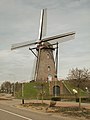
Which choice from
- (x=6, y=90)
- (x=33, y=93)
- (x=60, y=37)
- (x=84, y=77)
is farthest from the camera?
(x=6, y=90)

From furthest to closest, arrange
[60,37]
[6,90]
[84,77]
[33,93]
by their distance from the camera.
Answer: [6,90] < [33,93] < [60,37] < [84,77]

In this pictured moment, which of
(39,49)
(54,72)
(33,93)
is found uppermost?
(39,49)

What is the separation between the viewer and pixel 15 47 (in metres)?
74.0

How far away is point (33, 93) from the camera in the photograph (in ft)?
254

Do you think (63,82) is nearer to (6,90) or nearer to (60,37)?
(60,37)

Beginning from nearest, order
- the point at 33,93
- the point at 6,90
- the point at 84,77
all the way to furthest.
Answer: the point at 84,77, the point at 33,93, the point at 6,90

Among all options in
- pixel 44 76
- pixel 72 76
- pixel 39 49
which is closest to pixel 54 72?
pixel 44 76

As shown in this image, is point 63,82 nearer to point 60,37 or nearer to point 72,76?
point 60,37

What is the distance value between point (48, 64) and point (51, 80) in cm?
591

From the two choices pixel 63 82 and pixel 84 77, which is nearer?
pixel 84 77

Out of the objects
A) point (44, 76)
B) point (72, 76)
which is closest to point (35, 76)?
point (44, 76)

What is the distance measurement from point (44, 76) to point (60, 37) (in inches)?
438

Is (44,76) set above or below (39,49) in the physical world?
below

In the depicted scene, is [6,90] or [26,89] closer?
[26,89]
